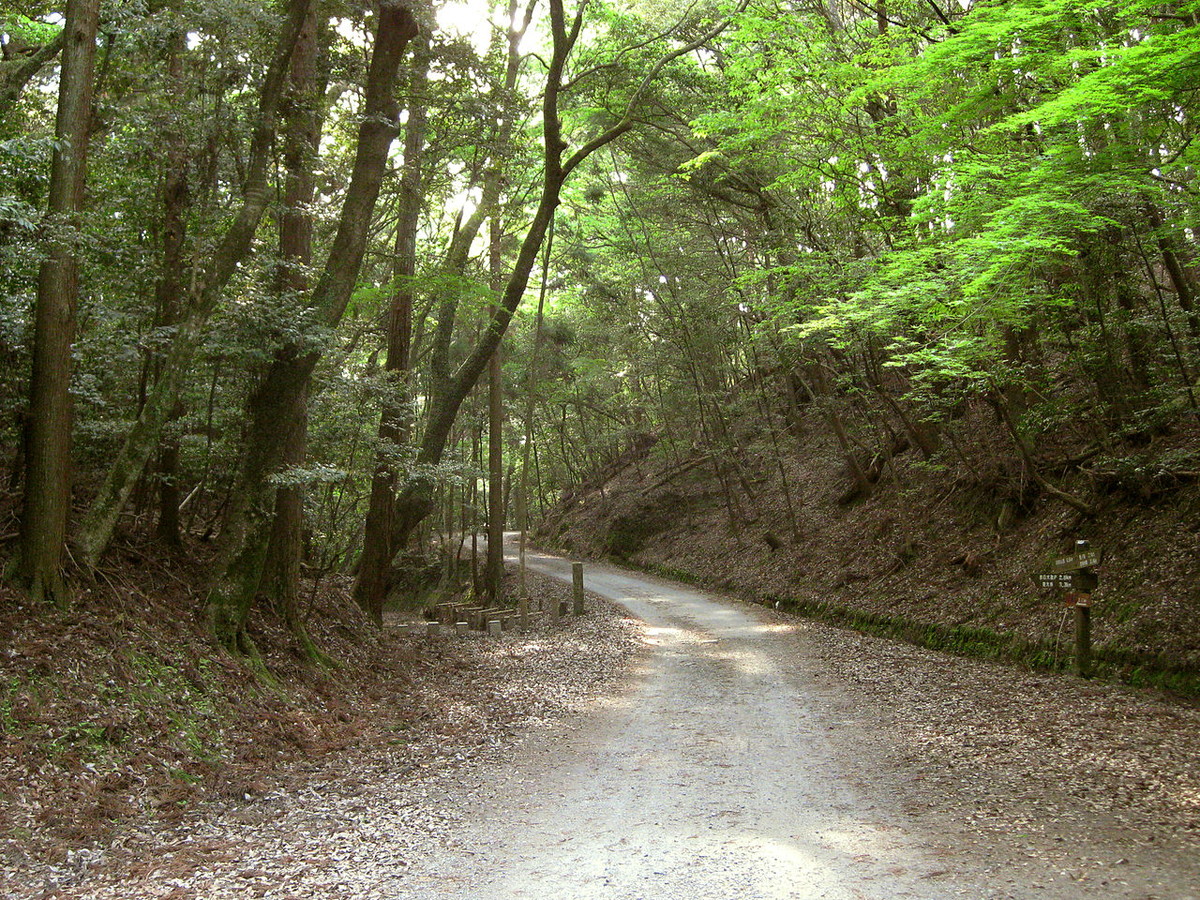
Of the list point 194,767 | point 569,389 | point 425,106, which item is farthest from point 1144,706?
point 569,389

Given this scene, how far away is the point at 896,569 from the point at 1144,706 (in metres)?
7.22

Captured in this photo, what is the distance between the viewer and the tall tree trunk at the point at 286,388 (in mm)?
7984

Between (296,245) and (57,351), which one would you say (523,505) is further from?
(57,351)

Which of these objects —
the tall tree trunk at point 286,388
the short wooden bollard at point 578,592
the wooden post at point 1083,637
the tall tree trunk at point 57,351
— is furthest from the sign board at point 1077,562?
the short wooden bollard at point 578,592

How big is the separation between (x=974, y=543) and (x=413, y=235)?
10615 mm

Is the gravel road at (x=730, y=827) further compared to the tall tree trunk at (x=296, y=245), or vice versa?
the tall tree trunk at (x=296, y=245)

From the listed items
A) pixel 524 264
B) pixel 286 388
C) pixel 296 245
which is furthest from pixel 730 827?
pixel 524 264

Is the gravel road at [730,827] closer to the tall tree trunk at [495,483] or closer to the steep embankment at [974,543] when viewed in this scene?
the steep embankment at [974,543]

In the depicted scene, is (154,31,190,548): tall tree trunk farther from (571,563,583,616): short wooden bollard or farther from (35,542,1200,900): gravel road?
(571,563,583,616): short wooden bollard

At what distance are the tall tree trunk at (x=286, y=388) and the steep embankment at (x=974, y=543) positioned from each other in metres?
8.93

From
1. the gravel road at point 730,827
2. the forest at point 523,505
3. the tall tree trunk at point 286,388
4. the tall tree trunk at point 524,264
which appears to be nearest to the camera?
the gravel road at point 730,827

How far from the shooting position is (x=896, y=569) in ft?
47.1

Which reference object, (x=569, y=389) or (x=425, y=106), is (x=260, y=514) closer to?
(x=425, y=106)

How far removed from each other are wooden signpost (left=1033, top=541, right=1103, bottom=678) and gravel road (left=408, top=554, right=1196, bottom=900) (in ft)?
8.40
